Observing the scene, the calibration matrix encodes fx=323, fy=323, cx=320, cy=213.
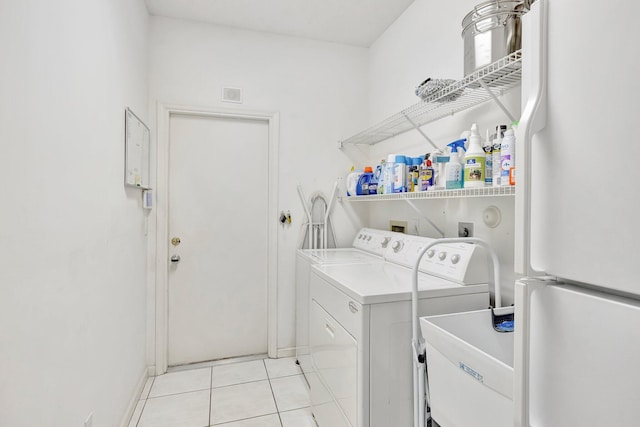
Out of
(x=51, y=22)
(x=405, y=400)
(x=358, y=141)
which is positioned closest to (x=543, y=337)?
(x=405, y=400)

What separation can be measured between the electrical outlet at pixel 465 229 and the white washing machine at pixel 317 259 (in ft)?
1.50

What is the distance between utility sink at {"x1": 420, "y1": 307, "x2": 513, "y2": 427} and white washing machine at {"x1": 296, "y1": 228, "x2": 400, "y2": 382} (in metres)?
0.90

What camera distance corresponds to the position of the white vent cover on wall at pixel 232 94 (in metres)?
2.56

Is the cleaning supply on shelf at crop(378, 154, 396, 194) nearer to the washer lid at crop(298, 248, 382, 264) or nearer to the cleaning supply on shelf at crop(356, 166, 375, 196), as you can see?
the cleaning supply on shelf at crop(356, 166, 375, 196)

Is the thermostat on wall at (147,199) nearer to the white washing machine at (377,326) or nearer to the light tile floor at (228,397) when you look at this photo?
the light tile floor at (228,397)

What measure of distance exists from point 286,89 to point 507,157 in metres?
1.98

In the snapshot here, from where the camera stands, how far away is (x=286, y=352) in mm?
2689

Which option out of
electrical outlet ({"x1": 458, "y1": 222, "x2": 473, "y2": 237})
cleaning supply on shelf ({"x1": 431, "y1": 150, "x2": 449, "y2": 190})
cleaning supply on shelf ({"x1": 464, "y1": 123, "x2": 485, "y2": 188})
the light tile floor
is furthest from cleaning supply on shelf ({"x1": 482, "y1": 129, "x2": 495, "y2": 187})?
the light tile floor

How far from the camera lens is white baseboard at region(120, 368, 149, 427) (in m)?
1.81

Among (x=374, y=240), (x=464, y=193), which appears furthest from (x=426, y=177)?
(x=374, y=240)

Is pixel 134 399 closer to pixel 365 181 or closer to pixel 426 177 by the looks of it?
pixel 365 181

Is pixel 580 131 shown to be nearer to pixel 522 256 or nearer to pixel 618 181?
pixel 618 181

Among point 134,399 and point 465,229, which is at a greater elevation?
point 465,229

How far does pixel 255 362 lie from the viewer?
2.60 m
